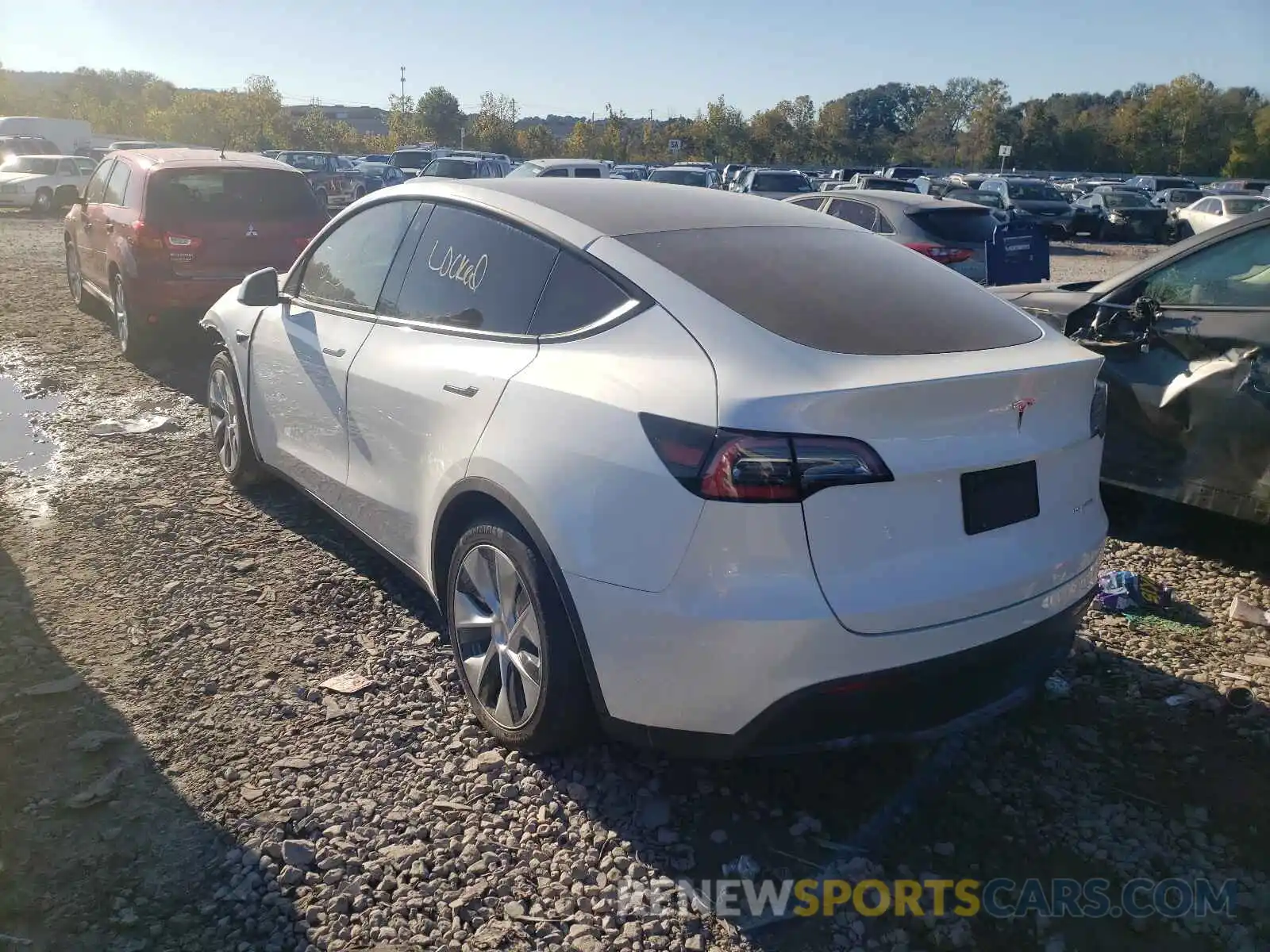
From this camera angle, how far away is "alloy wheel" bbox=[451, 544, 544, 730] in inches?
121

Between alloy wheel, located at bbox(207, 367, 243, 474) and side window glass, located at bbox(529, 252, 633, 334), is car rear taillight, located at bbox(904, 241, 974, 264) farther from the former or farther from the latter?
side window glass, located at bbox(529, 252, 633, 334)

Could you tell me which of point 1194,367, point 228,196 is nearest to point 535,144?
point 228,196

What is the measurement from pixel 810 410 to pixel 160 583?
329 centimetres

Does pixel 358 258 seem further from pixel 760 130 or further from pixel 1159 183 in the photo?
pixel 760 130

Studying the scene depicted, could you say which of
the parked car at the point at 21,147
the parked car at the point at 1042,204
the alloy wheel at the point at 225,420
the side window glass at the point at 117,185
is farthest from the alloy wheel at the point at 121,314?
the parked car at the point at 21,147

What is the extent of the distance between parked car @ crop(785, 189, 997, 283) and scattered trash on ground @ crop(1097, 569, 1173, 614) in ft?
23.1

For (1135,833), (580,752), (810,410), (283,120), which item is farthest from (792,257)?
(283,120)

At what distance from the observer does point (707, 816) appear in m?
2.99

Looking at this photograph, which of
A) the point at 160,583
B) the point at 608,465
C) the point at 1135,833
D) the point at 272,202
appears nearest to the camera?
the point at 608,465

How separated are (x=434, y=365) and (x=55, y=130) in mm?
47459

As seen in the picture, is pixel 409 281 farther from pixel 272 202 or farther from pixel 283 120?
pixel 283 120

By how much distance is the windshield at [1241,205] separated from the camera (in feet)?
82.8

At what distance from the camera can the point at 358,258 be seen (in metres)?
4.46

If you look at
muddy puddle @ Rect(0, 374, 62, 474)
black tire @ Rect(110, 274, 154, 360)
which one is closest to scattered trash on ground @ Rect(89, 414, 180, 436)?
muddy puddle @ Rect(0, 374, 62, 474)
